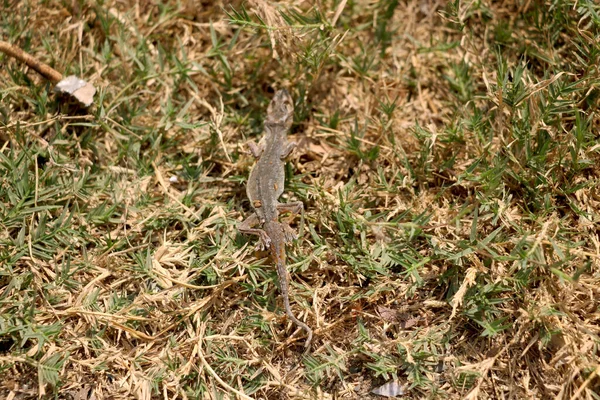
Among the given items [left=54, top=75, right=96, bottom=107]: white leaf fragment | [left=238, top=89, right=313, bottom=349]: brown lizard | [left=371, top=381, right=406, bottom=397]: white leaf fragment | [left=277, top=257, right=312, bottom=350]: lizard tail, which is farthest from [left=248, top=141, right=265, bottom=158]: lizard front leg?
[left=371, top=381, right=406, bottom=397]: white leaf fragment

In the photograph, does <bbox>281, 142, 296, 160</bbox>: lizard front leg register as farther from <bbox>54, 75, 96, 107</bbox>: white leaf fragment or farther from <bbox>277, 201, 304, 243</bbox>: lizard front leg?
<bbox>54, 75, 96, 107</bbox>: white leaf fragment

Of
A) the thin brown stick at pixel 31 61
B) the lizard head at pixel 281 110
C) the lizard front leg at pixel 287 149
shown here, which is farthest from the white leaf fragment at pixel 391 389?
the thin brown stick at pixel 31 61

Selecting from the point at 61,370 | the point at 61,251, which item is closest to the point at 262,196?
the point at 61,251

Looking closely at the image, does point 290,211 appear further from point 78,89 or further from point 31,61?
point 31,61

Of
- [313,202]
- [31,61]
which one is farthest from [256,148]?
[31,61]

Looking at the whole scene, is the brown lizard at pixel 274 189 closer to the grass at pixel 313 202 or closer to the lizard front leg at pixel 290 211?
the lizard front leg at pixel 290 211

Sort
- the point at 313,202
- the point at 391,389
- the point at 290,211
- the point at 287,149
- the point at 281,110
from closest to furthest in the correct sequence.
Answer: the point at 391,389
the point at 290,211
the point at 313,202
the point at 287,149
the point at 281,110

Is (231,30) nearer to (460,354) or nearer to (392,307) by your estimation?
(392,307)
